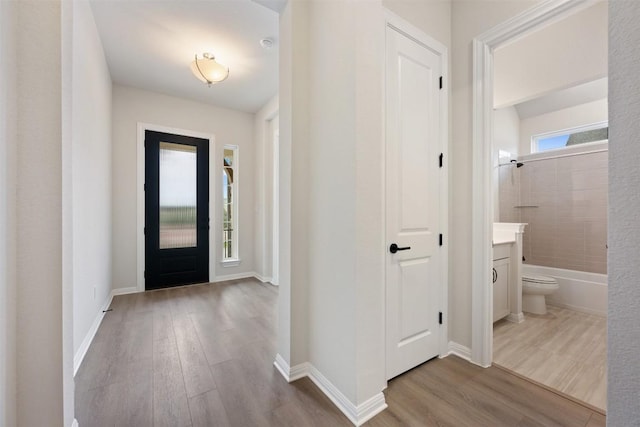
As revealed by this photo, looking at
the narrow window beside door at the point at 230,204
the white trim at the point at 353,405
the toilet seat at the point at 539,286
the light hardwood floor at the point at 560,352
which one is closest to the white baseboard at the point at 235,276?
the narrow window beside door at the point at 230,204

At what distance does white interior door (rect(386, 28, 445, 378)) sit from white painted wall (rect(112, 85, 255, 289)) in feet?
9.89

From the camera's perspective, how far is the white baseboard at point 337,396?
1329mm

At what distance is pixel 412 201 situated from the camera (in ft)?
5.80

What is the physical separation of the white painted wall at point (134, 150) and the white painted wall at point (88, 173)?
414 mm

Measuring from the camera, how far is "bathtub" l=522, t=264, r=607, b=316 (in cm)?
282

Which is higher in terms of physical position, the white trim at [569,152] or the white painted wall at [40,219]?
the white trim at [569,152]

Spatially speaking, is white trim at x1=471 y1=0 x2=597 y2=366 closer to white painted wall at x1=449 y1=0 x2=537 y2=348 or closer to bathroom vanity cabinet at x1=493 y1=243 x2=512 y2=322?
white painted wall at x1=449 y1=0 x2=537 y2=348

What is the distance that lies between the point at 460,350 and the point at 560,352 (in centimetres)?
82

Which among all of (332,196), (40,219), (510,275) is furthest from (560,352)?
(40,219)

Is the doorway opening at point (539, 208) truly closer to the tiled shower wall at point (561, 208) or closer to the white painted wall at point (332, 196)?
the tiled shower wall at point (561, 208)

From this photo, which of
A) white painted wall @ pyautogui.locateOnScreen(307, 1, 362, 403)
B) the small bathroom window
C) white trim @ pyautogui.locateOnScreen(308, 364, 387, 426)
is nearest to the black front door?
white painted wall @ pyautogui.locateOnScreen(307, 1, 362, 403)

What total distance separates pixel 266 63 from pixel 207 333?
302 cm

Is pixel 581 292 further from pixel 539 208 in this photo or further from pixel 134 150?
pixel 134 150

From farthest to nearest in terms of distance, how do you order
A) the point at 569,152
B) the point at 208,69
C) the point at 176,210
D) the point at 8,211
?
1. the point at 176,210
2. the point at 569,152
3. the point at 208,69
4. the point at 8,211
